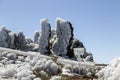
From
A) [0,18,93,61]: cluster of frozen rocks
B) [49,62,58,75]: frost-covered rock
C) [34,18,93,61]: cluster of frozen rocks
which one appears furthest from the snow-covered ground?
[0,18,93,61]: cluster of frozen rocks

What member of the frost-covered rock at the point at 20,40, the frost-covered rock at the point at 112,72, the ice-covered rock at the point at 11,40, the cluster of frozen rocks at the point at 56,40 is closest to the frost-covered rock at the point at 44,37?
Result: the cluster of frozen rocks at the point at 56,40

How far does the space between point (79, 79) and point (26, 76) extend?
10399 mm

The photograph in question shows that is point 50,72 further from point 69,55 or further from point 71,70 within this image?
point 69,55

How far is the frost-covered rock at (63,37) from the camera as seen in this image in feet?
235

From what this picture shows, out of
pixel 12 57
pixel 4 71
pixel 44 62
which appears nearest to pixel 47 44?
pixel 12 57

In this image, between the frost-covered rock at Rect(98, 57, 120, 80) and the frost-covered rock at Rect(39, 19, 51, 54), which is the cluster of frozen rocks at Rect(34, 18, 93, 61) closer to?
the frost-covered rock at Rect(39, 19, 51, 54)

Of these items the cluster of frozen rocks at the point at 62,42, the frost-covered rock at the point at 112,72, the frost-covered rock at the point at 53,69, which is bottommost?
the frost-covered rock at the point at 53,69

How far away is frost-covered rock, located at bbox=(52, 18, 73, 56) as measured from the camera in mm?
71562

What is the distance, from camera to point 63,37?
7188 cm

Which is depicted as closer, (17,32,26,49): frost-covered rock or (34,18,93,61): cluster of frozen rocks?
(34,18,93,61): cluster of frozen rocks

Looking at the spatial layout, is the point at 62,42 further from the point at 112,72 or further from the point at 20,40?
the point at 112,72

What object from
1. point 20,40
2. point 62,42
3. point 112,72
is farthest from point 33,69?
point 20,40

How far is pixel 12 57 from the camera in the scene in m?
49.3

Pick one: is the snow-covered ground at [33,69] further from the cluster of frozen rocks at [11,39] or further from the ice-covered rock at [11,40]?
the ice-covered rock at [11,40]
